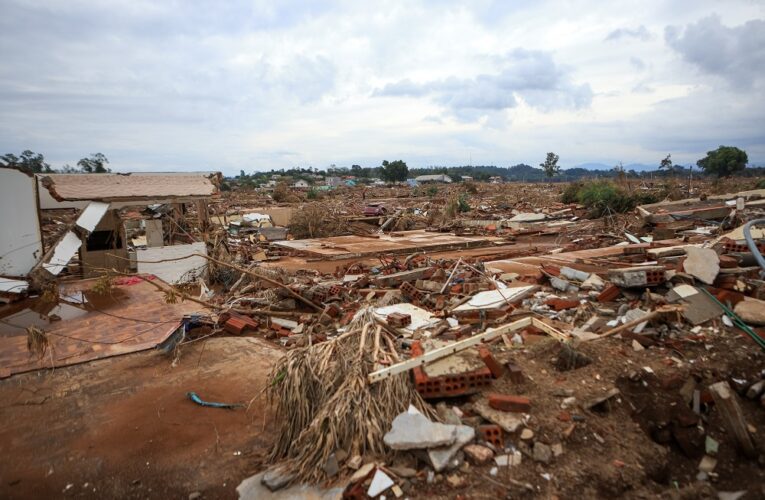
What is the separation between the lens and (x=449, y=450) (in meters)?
2.89

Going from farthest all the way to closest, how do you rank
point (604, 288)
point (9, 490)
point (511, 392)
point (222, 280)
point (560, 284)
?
point (222, 280)
point (560, 284)
point (604, 288)
point (511, 392)
point (9, 490)

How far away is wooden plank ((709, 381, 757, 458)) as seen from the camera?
9.78ft

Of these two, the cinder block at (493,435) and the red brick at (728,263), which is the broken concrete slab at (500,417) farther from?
the red brick at (728,263)

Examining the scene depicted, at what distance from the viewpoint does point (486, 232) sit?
15.5 m

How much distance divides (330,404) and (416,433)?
2.19 feet

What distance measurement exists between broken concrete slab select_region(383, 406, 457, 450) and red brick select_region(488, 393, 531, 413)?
1.33ft

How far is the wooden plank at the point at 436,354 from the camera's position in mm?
3244

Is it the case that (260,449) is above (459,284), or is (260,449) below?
below

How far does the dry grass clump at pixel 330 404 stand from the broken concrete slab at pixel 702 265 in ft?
12.0

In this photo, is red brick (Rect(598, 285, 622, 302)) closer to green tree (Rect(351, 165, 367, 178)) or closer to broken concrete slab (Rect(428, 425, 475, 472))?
broken concrete slab (Rect(428, 425, 475, 472))

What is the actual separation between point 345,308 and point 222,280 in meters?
3.80

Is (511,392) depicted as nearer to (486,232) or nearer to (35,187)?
(35,187)

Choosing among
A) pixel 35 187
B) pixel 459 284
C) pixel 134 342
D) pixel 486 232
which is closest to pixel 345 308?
pixel 459 284

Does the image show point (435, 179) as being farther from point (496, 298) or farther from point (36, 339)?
point (36, 339)
